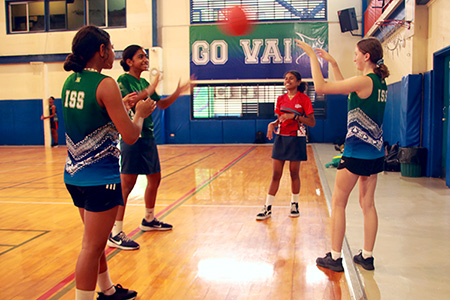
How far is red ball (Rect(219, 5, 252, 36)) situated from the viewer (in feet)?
50.5

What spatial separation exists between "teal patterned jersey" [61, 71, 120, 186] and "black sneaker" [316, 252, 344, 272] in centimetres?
183

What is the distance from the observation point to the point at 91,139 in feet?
6.73

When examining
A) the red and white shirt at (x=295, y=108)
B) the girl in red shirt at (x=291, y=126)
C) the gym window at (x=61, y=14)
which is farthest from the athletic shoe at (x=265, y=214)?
the gym window at (x=61, y=14)

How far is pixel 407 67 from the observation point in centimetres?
838

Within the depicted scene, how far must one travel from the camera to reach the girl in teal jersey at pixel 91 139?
2.00 meters

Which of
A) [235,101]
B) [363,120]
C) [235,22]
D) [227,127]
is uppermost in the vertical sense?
[235,22]

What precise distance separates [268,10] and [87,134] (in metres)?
14.3

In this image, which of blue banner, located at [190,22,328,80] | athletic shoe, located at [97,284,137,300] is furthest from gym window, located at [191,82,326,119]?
athletic shoe, located at [97,284,137,300]

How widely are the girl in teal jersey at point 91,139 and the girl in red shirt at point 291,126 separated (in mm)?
2525

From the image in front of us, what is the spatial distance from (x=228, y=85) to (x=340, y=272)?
42.0 feet

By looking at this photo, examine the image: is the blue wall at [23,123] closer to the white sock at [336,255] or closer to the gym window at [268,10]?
the gym window at [268,10]

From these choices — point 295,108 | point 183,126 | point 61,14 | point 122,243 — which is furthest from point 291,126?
point 61,14

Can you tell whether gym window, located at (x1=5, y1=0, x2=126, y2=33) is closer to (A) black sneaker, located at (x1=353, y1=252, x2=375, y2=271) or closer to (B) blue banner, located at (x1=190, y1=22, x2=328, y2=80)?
(B) blue banner, located at (x1=190, y1=22, x2=328, y2=80)

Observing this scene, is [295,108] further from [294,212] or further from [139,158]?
[139,158]
